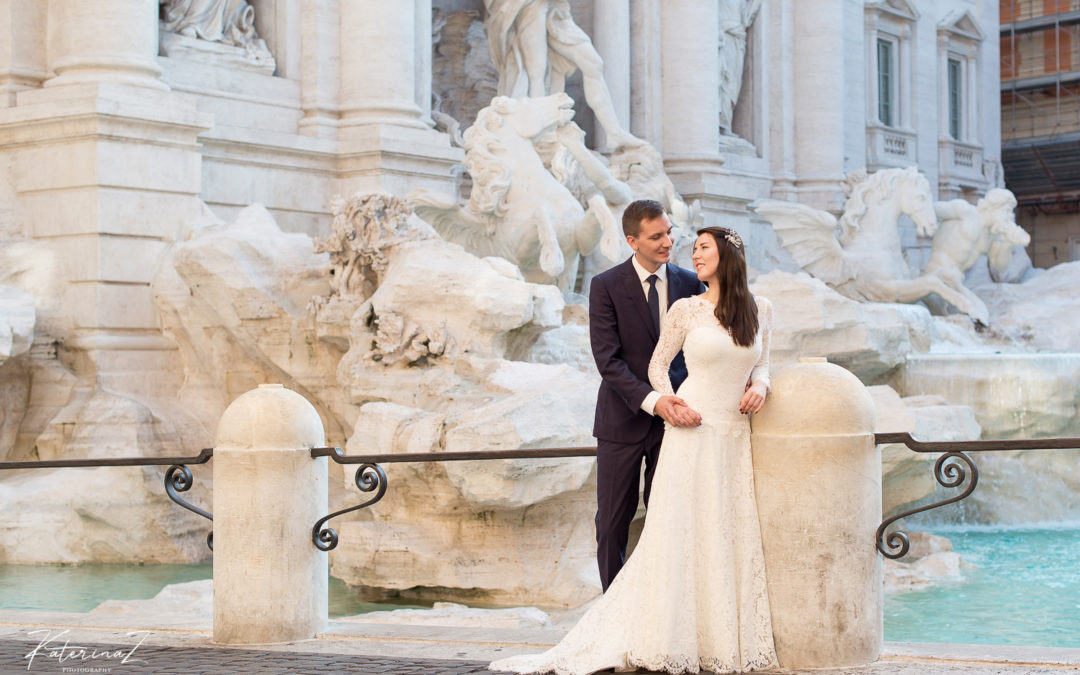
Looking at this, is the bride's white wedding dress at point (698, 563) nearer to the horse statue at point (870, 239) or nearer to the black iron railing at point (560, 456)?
the black iron railing at point (560, 456)

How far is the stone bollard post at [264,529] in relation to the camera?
489 cm

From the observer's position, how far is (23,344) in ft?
32.9

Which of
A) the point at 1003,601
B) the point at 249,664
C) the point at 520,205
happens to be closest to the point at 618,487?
the point at 249,664

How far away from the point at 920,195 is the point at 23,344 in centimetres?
1146

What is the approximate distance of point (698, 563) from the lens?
13.4 ft

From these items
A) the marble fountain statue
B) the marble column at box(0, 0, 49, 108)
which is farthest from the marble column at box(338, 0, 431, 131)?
the marble column at box(0, 0, 49, 108)

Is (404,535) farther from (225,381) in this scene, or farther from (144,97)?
(144,97)

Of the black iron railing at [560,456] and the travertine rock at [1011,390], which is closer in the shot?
the black iron railing at [560,456]

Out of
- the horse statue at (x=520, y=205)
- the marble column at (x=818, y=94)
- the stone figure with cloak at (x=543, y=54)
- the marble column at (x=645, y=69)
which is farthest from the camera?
the marble column at (x=818, y=94)

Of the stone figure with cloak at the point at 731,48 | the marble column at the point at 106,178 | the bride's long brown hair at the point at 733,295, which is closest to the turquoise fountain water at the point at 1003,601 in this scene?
the bride's long brown hair at the point at 733,295

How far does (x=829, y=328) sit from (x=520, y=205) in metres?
2.71

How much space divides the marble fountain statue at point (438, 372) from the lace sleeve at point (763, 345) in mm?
3154

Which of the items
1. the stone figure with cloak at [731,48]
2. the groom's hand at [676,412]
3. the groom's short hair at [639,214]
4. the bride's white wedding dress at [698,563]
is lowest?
the bride's white wedding dress at [698,563]
